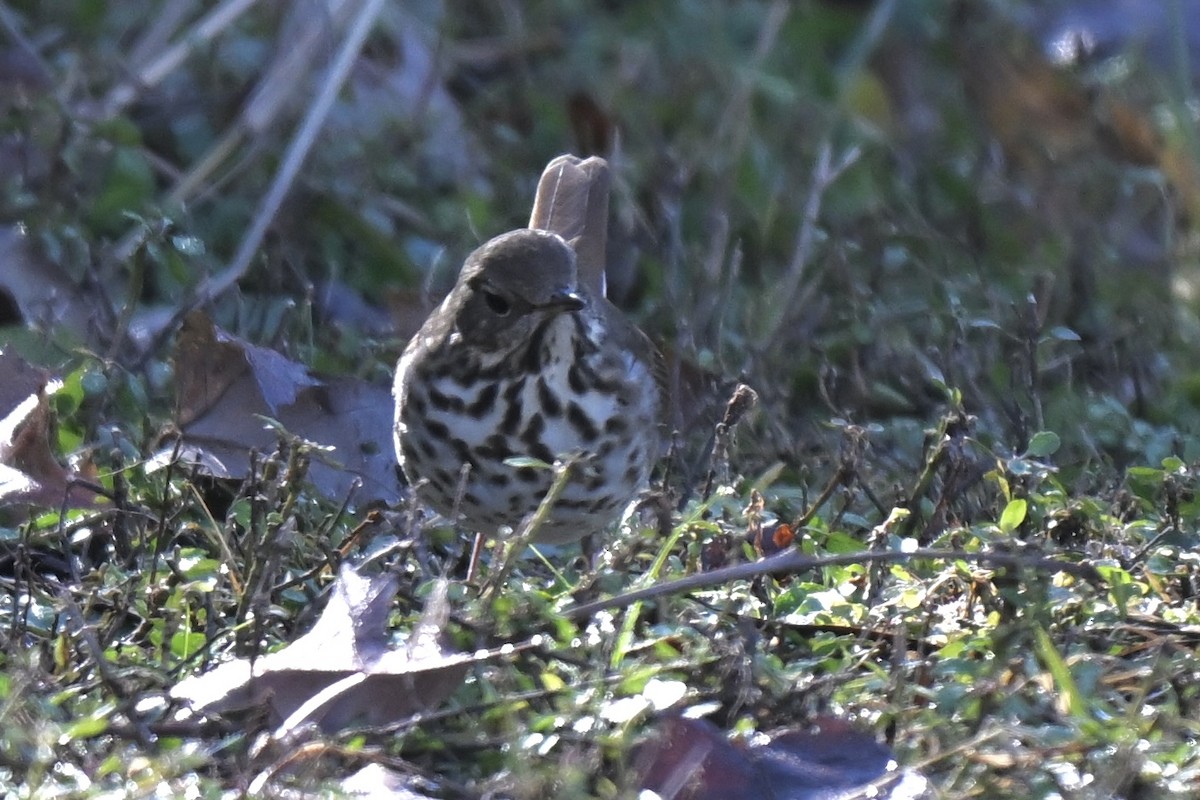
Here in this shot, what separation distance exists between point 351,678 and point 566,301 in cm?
128

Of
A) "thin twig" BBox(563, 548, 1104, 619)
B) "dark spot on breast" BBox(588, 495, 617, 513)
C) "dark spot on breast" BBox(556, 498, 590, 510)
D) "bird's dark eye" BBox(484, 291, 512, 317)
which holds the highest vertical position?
"bird's dark eye" BBox(484, 291, 512, 317)

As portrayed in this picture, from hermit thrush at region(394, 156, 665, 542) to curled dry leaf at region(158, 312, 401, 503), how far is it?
221 mm

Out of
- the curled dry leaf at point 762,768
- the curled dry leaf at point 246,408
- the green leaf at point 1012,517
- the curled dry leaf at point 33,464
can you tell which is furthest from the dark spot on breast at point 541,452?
the curled dry leaf at point 762,768

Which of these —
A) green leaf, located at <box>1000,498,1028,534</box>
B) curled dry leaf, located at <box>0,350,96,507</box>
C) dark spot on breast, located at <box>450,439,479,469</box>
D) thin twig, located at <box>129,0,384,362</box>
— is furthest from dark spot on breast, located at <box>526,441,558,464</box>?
thin twig, located at <box>129,0,384,362</box>

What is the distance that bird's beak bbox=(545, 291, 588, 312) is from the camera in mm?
4074

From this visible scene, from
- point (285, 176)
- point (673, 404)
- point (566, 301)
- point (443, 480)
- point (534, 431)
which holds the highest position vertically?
point (566, 301)

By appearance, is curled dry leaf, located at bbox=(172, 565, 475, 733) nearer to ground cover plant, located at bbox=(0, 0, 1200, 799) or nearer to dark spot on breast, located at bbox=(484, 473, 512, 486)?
ground cover plant, located at bbox=(0, 0, 1200, 799)

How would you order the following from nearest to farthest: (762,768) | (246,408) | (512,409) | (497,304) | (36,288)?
(762,768)
(512,409)
(497,304)
(246,408)
(36,288)

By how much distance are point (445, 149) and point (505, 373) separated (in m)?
3.33

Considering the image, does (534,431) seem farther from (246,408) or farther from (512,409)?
(246,408)

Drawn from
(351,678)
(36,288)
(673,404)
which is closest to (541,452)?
(673,404)

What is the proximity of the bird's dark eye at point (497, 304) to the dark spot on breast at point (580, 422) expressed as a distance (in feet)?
0.81

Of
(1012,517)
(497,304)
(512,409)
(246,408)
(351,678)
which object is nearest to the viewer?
(351,678)

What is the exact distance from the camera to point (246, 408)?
4.37 m
